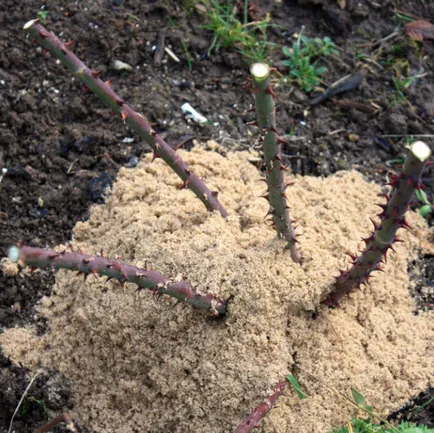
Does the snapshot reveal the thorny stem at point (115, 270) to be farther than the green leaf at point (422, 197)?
No

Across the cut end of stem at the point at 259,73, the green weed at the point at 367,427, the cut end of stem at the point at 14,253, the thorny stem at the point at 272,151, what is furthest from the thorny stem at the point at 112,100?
the green weed at the point at 367,427

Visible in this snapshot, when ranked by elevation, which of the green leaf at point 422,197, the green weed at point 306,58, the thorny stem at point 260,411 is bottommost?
the thorny stem at point 260,411

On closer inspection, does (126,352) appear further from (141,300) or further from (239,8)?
(239,8)

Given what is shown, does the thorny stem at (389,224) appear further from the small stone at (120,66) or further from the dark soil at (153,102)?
the small stone at (120,66)

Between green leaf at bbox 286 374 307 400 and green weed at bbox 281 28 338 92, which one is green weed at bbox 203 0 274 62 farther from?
green leaf at bbox 286 374 307 400

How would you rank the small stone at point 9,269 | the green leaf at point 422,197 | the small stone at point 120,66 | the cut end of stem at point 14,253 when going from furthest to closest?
the small stone at point 120,66, the green leaf at point 422,197, the small stone at point 9,269, the cut end of stem at point 14,253

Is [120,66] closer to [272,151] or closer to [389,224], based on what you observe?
[272,151]

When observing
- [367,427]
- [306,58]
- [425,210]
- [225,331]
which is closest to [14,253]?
[225,331]
